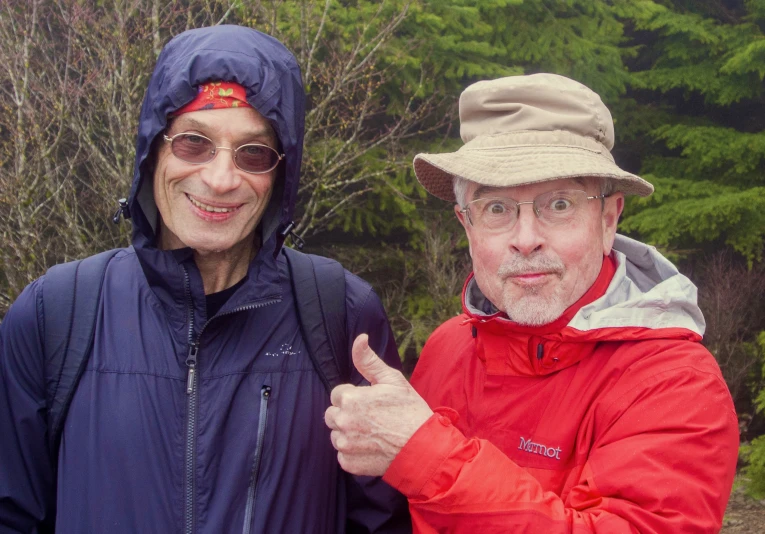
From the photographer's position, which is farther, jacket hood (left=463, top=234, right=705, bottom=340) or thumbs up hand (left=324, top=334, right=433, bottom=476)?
jacket hood (left=463, top=234, right=705, bottom=340)

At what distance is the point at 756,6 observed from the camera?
425 inches

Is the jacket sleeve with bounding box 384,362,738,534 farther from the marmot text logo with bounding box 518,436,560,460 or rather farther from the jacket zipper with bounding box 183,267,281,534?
the jacket zipper with bounding box 183,267,281,534

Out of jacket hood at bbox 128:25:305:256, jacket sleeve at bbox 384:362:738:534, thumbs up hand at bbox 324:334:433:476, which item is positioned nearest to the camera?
jacket sleeve at bbox 384:362:738:534

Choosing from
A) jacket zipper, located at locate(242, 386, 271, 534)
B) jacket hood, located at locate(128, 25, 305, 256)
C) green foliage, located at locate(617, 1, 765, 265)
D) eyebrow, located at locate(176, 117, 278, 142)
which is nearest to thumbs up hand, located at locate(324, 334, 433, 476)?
jacket zipper, located at locate(242, 386, 271, 534)

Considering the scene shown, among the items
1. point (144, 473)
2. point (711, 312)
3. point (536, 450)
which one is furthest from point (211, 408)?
point (711, 312)

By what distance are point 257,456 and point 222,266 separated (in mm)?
598

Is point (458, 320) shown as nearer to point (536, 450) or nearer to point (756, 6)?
point (536, 450)

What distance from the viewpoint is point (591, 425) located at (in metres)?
1.75

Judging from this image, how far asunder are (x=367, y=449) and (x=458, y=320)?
936mm

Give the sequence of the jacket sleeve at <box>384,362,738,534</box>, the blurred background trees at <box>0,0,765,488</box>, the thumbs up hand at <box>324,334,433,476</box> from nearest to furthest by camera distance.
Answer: the jacket sleeve at <box>384,362,738,534</box> < the thumbs up hand at <box>324,334,433,476</box> < the blurred background trees at <box>0,0,765,488</box>

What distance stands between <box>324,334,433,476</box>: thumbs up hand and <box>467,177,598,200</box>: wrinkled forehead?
67 cm

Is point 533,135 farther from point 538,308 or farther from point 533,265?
point 538,308

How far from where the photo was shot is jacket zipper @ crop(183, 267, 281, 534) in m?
1.77

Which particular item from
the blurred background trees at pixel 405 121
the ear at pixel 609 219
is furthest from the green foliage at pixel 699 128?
the ear at pixel 609 219
